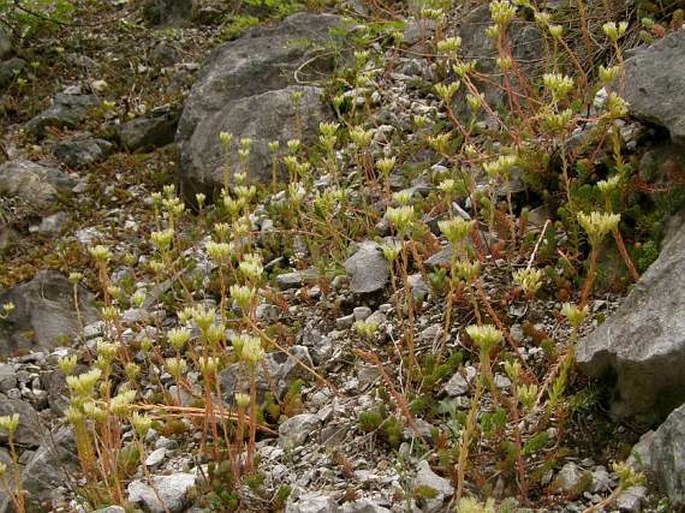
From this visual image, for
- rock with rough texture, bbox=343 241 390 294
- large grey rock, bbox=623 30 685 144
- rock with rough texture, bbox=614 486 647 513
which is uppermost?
large grey rock, bbox=623 30 685 144

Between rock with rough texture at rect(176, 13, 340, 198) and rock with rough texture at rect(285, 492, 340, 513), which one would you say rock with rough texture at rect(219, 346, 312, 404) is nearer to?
rock with rough texture at rect(285, 492, 340, 513)

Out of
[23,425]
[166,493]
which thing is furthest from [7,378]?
[166,493]

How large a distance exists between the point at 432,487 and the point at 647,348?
914mm

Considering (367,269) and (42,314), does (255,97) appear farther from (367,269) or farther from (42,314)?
(367,269)

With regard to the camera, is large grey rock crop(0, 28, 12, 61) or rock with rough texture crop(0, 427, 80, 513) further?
large grey rock crop(0, 28, 12, 61)

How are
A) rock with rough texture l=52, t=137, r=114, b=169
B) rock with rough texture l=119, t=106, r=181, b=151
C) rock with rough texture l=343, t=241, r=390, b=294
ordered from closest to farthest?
rock with rough texture l=343, t=241, r=390, b=294 → rock with rough texture l=52, t=137, r=114, b=169 → rock with rough texture l=119, t=106, r=181, b=151

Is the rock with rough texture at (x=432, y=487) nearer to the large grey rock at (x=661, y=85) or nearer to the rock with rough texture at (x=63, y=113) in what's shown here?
the large grey rock at (x=661, y=85)

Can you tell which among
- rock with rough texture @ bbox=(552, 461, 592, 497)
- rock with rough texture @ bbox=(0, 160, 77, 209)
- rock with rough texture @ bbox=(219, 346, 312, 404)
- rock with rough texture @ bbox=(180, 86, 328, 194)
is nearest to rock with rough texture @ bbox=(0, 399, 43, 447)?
rock with rough texture @ bbox=(219, 346, 312, 404)

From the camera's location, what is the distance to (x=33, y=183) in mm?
7617

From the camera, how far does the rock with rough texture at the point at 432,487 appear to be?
8.71 feet

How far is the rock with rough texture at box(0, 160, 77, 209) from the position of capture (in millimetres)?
7477

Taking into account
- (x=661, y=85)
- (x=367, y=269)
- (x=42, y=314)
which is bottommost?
(x=42, y=314)

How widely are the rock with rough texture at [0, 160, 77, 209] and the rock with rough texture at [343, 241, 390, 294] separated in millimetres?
4297

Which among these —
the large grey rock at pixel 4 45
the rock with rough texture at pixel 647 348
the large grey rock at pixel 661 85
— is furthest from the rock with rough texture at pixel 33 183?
the rock with rough texture at pixel 647 348
